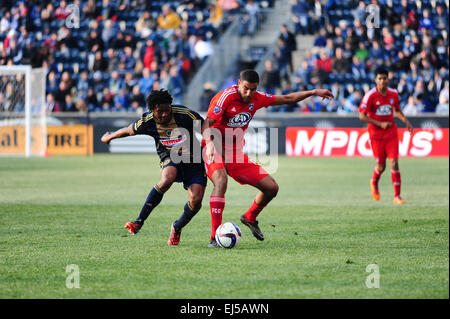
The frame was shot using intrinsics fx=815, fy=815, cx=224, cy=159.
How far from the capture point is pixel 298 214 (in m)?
12.1

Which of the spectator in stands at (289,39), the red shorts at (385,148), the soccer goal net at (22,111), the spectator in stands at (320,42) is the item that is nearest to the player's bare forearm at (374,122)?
the red shorts at (385,148)

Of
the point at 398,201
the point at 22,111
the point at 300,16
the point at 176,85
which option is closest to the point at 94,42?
the point at 176,85

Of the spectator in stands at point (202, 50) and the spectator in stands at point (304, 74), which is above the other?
the spectator in stands at point (202, 50)

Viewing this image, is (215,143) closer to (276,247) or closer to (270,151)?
(276,247)

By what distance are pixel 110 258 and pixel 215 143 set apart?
1988 millimetres

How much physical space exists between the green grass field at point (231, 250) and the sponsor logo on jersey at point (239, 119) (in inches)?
52.4

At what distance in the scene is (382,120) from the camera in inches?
581

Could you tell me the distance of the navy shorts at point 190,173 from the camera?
9.02 meters

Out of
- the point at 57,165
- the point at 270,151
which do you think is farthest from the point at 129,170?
the point at 270,151

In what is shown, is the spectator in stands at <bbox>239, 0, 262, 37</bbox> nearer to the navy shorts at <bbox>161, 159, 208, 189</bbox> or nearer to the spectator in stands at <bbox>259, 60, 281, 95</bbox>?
the spectator in stands at <bbox>259, 60, 281, 95</bbox>

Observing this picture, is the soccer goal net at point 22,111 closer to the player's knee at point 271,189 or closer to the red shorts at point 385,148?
the red shorts at point 385,148

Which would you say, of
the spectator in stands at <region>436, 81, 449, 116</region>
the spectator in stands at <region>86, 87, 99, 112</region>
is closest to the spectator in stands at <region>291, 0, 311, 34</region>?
the spectator in stands at <region>436, 81, 449, 116</region>

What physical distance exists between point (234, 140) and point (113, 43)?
22.6 m

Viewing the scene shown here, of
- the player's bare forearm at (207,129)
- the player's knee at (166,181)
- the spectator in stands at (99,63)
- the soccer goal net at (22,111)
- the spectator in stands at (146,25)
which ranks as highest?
the spectator in stands at (146,25)
